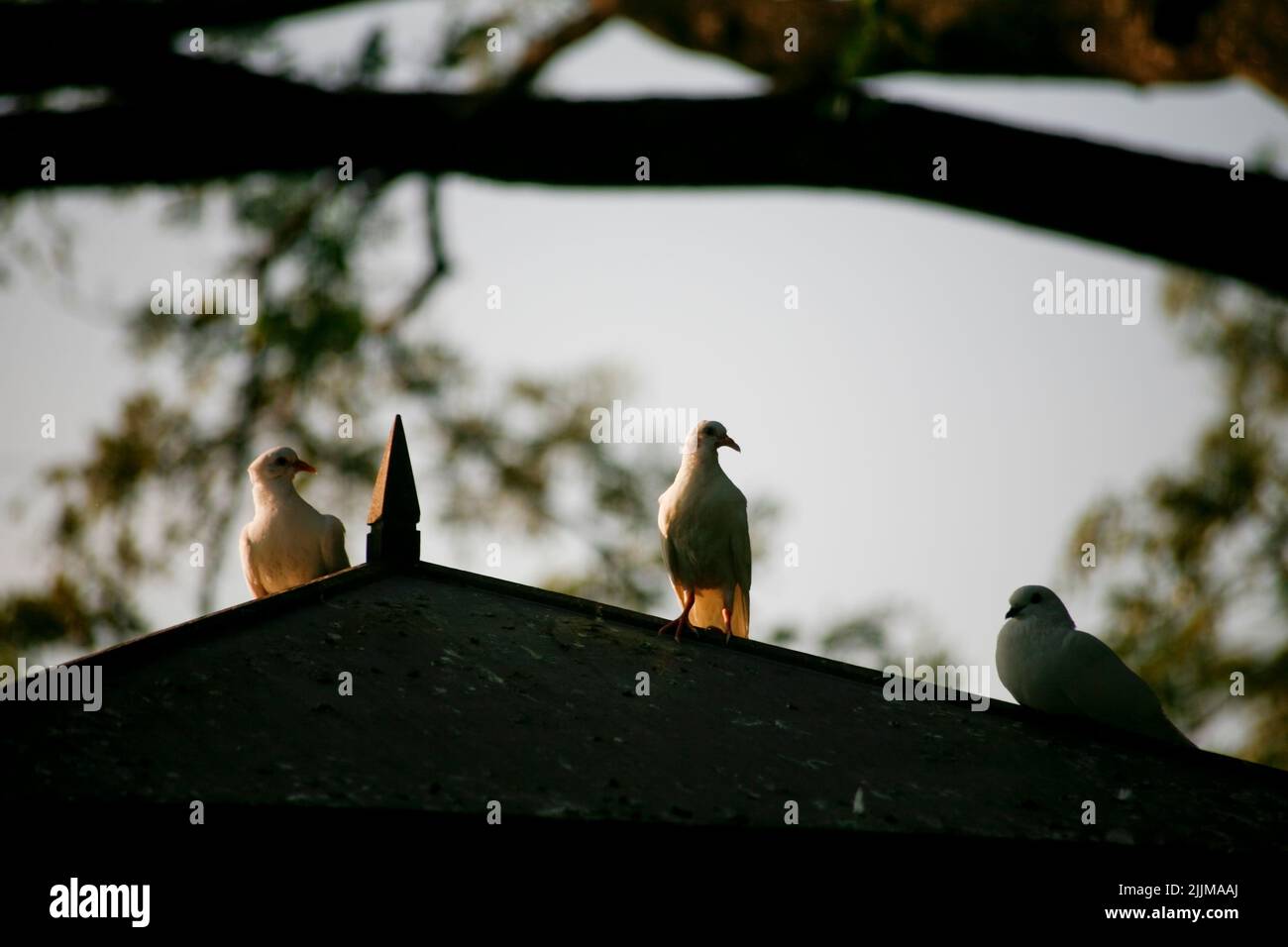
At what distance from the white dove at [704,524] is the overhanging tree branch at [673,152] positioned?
4.49 feet

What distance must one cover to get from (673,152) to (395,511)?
1.99 metres

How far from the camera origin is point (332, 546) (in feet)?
23.1

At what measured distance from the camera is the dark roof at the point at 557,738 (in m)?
3.09

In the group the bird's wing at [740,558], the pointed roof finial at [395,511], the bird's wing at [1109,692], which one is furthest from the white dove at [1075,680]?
the pointed roof finial at [395,511]

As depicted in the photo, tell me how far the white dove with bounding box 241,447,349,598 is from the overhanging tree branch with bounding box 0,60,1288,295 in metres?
2.07

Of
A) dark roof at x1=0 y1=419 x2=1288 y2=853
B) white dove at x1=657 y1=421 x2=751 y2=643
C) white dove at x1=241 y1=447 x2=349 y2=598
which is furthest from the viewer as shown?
white dove at x1=241 y1=447 x2=349 y2=598

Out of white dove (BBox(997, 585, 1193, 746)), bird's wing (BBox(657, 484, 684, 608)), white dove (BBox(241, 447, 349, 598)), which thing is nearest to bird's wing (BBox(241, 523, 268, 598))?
white dove (BBox(241, 447, 349, 598))

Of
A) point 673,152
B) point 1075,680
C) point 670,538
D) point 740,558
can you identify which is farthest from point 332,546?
point 1075,680

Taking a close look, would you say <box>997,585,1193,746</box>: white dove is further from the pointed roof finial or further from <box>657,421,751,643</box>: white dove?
the pointed roof finial

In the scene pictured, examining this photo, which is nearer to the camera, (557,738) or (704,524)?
(557,738)

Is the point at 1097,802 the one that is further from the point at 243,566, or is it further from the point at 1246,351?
the point at 1246,351

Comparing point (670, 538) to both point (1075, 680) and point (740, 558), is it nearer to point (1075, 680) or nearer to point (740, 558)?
point (740, 558)

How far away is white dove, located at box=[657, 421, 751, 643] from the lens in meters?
6.67

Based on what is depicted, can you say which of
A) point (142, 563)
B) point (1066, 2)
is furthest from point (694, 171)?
point (142, 563)
